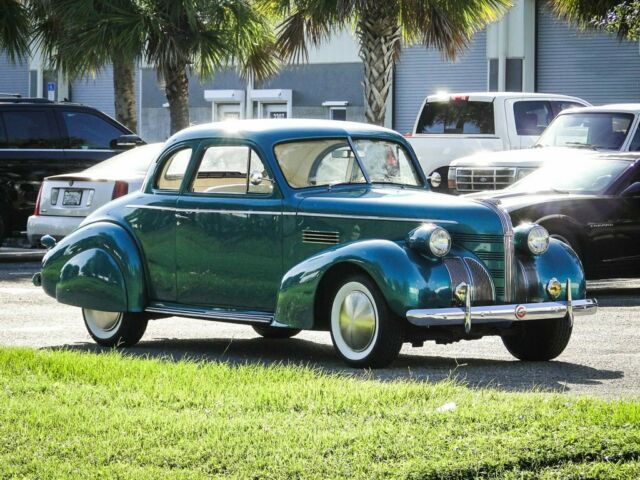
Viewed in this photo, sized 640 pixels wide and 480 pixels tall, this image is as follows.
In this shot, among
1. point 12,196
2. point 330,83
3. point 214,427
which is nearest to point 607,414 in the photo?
point 214,427

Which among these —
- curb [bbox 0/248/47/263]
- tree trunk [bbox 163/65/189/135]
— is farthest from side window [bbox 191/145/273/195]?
tree trunk [bbox 163/65/189/135]

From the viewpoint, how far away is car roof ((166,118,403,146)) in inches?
420

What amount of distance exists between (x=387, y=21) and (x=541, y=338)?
14375 millimetres

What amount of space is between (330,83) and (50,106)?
75.9 feet

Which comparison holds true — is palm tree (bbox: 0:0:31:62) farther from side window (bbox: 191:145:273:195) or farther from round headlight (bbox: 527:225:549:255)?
round headlight (bbox: 527:225:549:255)

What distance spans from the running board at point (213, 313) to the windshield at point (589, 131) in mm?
Result: 8989

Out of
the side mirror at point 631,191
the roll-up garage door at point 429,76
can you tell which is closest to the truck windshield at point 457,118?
the side mirror at point 631,191

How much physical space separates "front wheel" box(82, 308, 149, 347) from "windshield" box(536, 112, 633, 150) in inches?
351

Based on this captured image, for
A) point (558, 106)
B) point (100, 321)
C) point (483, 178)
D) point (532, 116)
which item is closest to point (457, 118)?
point (532, 116)

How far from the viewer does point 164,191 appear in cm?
1120

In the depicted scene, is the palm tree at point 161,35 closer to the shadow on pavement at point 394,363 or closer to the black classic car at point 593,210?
the black classic car at point 593,210

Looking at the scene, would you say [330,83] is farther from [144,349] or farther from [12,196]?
[144,349]

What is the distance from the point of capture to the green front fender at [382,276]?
9.28 m

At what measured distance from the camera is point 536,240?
9938 millimetres
